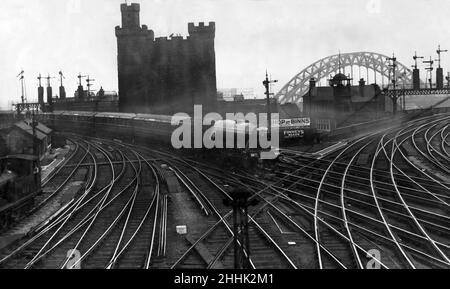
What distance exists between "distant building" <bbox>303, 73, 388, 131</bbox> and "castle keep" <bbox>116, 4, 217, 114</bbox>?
9.64 meters

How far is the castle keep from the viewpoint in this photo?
44.7 meters

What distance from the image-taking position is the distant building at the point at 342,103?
146ft

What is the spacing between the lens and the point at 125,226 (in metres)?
13.1

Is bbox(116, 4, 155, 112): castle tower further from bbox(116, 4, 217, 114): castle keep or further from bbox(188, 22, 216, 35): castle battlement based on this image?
bbox(188, 22, 216, 35): castle battlement

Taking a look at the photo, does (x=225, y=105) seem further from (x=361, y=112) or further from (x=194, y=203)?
(x=194, y=203)

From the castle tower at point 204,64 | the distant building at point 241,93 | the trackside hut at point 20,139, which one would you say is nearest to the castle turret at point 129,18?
the castle tower at point 204,64

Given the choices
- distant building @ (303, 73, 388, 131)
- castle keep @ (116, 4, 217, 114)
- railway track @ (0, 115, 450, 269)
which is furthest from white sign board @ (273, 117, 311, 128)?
castle keep @ (116, 4, 217, 114)

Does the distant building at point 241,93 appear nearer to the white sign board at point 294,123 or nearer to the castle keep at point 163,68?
the castle keep at point 163,68

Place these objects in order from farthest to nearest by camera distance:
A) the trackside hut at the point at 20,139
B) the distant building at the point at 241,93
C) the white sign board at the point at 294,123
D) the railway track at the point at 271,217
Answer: the distant building at the point at 241,93, the white sign board at the point at 294,123, the trackside hut at the point at 20,139, the railway track at the point at 271,217

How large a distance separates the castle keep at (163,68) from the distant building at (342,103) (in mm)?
9643

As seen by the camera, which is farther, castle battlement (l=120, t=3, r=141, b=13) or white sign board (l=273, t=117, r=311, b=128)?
castle battlement (l=120, t=3, r=141, b=13)

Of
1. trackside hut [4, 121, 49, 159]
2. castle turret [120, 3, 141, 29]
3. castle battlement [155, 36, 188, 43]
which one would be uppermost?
castle turret [120, 3, 141, 29]

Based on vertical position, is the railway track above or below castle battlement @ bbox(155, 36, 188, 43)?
below

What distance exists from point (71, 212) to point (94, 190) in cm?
389
